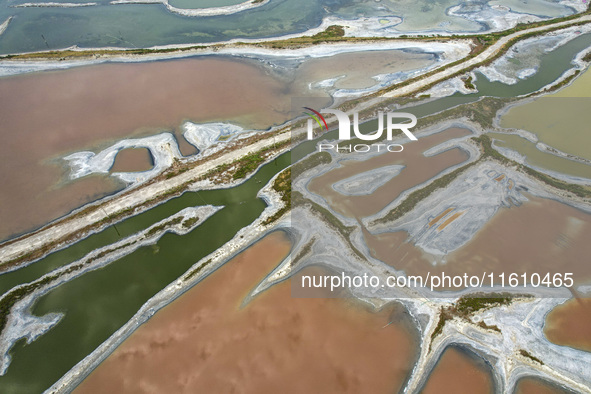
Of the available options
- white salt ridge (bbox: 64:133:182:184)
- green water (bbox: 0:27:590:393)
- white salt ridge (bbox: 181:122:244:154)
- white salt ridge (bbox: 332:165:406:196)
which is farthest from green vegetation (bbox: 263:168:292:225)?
white salt ridge (bbox: 64:133:182:184)

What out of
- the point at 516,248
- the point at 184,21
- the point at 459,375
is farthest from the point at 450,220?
the point at 184,21

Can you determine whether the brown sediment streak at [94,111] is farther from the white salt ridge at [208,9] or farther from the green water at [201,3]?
the green water at [201,3]

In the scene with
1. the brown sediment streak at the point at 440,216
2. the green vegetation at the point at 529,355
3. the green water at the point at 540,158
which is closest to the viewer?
the green vegetation at the point at 529,355

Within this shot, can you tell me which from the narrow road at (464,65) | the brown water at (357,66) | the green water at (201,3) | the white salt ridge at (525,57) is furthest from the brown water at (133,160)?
the white salt ridge at (525,57)

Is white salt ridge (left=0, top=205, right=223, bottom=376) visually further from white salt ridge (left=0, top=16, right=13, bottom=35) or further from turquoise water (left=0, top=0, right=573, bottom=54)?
white salt ridge (left=0, top=16, right=13, bottom=35)

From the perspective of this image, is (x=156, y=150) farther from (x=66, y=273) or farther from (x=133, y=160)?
(x=66, y=273)
